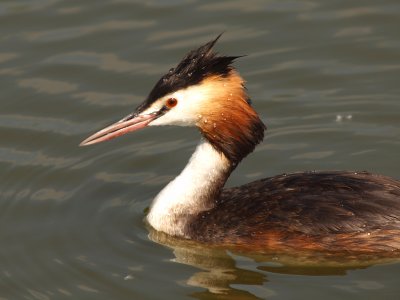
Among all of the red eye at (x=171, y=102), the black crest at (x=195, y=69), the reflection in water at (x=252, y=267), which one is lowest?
the reflection in water at (x=252, y=267)

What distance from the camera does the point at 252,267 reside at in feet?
30.8

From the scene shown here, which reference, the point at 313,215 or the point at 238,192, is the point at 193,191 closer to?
the point at 238,192

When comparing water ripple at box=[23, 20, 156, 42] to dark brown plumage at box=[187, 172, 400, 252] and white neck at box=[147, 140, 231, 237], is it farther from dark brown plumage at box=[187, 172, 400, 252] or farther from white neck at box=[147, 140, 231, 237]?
dark brown plumage at box=[187, 172, 400, 252]

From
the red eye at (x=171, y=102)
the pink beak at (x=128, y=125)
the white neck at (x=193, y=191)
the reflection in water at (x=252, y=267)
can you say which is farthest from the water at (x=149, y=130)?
the red eye at (x=171, y=102)

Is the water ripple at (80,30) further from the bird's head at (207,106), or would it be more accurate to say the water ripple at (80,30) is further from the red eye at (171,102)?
the red eye at (171,102)

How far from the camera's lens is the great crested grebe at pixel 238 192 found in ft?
30.0

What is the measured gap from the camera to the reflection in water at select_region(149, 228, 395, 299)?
9180 millimetres

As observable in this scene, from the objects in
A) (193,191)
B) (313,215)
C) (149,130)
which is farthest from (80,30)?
(313,215)

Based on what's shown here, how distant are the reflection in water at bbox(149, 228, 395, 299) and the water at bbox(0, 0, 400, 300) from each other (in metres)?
0.02

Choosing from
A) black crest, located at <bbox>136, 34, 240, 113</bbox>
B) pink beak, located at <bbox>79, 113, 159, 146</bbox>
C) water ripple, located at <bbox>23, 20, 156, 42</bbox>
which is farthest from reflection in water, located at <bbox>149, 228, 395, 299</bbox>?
water ripple, located at <bbox>23, 20, 156, 42</bbox>

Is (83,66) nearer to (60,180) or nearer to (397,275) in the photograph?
Result: (60,180)

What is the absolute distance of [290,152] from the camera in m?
11.1

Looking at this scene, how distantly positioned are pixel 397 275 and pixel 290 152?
233cm

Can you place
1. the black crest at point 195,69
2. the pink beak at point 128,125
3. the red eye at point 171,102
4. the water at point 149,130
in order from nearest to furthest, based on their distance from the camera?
the water at point 149,130 < the black crest at point 195,69 < the red eye at point 171,102 < the pink beak at point 128,125
